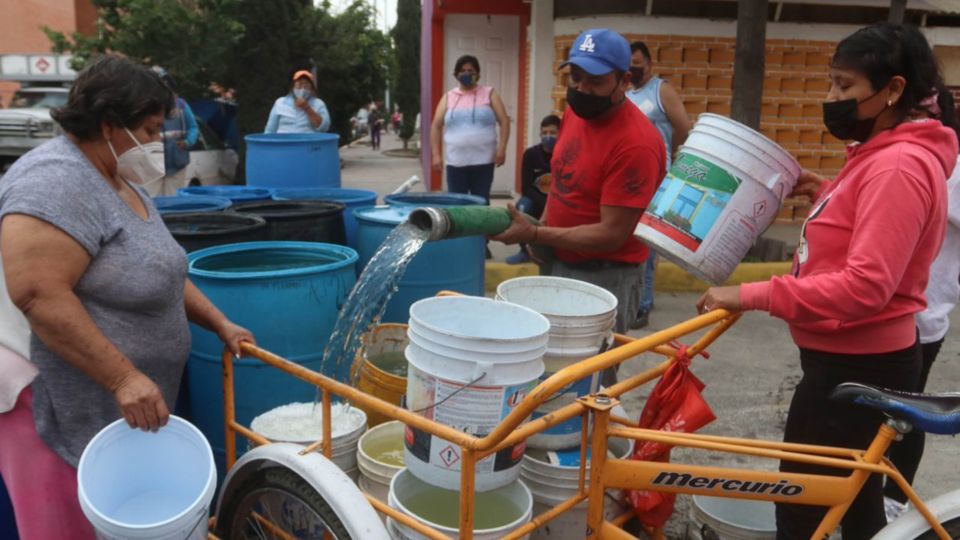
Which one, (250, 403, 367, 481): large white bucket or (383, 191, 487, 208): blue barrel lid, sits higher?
(383, 191, 487, 208): blue barrel lid

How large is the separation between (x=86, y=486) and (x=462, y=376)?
96 centimetres

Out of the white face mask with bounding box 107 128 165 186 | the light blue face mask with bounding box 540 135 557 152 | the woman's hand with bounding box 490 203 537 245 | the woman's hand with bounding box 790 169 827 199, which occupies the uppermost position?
the white face mask with bounding box 107 128 165 186

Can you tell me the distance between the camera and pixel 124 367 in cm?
198

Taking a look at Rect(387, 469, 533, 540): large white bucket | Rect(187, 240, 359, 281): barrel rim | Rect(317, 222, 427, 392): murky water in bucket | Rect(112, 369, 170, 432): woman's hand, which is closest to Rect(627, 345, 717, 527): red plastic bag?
Rect(387, 469, 533, 540): large white bucket

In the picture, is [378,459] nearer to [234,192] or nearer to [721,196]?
[721,196]

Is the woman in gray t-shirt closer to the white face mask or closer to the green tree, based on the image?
the white face mask

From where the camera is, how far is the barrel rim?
8.70 ft

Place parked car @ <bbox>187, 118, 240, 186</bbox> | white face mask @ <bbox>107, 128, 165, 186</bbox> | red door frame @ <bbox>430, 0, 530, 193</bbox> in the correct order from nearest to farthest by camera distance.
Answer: white face mask @ <bbox>107, 128, 165, 186</bbox> < parked car @ <bbox>187, 118, 240, 186</bbox> < red door frame @ <bbox>430, 0, 530, 193</bbox>

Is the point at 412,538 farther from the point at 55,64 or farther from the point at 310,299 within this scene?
the point at 55,64

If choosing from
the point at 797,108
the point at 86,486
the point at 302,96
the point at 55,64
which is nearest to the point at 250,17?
the point at 55,64

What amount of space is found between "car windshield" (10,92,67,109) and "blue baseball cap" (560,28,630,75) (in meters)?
12.9

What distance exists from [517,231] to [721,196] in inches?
28.4

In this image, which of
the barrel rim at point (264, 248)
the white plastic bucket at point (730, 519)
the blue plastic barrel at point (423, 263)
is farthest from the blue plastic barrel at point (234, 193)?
the white plastic bucket at point (730, 519)

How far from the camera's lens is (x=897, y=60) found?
1.99 metres
